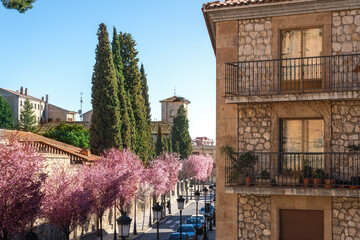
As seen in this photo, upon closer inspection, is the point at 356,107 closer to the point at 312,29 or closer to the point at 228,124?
the point at 312,29

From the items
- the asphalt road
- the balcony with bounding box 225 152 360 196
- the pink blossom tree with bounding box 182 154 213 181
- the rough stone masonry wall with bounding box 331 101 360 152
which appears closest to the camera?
the balcony with bounding box 225 152 360 196

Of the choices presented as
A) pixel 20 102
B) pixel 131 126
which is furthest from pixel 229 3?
pixel 20 102

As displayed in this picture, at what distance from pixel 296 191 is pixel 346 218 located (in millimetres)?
1651

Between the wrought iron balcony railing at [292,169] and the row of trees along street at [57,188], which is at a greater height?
the wrought iron balcony railing at [292,169]

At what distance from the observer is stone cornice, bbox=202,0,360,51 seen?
1442 cm

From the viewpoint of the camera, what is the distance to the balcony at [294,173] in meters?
13.9

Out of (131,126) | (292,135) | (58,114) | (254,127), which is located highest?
(58,114)

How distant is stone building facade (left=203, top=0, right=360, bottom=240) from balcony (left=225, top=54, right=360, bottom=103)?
0.10 ft

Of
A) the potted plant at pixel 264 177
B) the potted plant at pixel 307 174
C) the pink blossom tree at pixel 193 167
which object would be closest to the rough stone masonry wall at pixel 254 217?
the potted plant at pixel 264 177

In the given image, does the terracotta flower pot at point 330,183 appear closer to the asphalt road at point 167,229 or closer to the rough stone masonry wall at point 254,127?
the rough stone masonry wall at point 254,127

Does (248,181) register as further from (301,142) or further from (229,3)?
(229,3)

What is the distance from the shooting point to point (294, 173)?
48.1 feet

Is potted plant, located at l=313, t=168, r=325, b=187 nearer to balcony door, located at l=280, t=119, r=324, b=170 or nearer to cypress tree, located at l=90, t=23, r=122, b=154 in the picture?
balcony door, located at l=280, t=119, r=324, b=170

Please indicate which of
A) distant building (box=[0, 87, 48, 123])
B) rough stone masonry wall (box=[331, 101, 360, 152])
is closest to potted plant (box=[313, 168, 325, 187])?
rough stone masonry wall (box=[331, 101, 360, 152])
